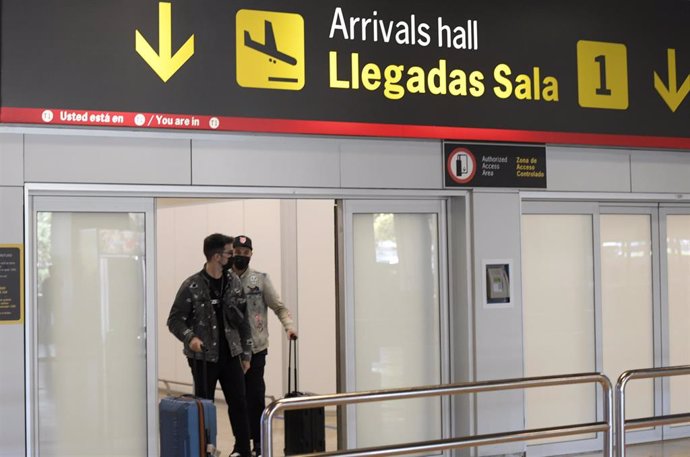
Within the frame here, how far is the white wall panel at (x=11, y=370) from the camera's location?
561cm

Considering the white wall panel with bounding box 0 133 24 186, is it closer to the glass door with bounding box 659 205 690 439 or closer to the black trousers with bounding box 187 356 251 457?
the black trousers with bounding box 187 356 251 457

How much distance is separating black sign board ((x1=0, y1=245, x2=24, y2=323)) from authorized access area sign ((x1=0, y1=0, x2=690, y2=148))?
798 mm

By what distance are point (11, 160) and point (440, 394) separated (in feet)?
9.71

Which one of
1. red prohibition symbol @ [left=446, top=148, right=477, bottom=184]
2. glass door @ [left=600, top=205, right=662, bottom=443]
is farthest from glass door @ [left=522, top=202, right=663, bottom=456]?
red prohibition symbol @ [left=446, top=148, right=477, bottom=184]

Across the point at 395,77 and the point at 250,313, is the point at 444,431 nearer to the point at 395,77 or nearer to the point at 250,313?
the point at 250,313

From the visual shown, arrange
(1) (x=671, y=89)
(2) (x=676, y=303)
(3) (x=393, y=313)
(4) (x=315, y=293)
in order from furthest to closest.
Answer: (4) (x=315, y=293) → (2) (x=676, y=303) → (1) (x=671, y=89) → (3) (x=393, y=313)

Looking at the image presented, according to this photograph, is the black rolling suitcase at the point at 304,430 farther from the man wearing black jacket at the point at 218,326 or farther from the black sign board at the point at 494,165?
the black sign board at the point at 494,165

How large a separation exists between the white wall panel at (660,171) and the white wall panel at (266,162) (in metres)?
2.63

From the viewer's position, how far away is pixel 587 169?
24.3 feet

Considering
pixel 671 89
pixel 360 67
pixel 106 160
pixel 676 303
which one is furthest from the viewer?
pixel 676 303

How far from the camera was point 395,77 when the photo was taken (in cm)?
673

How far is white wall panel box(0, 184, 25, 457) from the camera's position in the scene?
561 cm

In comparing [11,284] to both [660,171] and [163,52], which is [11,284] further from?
[660,171]

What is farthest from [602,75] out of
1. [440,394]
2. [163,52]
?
[440,394]
